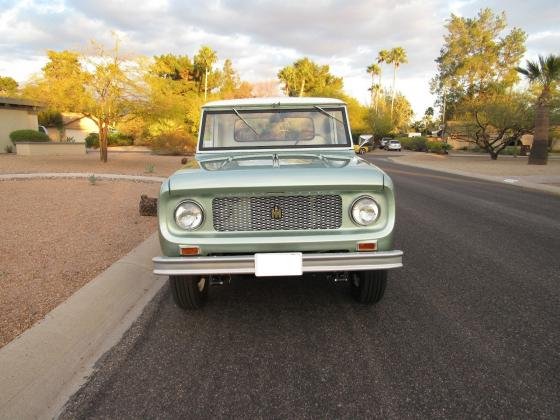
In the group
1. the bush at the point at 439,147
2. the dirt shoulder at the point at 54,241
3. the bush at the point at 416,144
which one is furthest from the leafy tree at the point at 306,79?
the dirt shoulder at the point at 54,241

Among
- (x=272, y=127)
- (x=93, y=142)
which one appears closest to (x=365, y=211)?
(x=272, y=127)

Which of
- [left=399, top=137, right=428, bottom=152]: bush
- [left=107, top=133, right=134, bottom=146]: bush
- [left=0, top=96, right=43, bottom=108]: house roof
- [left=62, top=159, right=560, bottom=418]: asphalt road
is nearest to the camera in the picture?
[left=62, top=159, right=560, bottom=418]: asphalt road

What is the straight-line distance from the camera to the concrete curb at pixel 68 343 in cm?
264

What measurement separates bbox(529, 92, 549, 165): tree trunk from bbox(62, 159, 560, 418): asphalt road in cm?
2635

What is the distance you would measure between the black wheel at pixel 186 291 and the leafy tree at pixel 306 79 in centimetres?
6224

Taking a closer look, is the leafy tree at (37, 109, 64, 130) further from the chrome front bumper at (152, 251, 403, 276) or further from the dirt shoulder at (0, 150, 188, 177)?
the chrome front bumper at (152, 251, 403, 276)

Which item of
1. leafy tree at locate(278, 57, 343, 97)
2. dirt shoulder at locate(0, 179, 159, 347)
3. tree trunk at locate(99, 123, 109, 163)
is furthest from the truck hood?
leafy tree at locate(278, 57, 343, 97)

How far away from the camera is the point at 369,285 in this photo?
3.78 meters

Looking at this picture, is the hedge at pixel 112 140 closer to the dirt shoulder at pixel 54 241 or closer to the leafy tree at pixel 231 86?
the leafy tree at pixel 231 86

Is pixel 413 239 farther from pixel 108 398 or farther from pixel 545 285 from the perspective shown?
pixel 108 398

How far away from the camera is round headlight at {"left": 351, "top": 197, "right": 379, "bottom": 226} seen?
3.28 m

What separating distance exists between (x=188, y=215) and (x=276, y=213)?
2.10 ft

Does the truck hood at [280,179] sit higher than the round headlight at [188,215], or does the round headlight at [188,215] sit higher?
the truck hood at [280,179]

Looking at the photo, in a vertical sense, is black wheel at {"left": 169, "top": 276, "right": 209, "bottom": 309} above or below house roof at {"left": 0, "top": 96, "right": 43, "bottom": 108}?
below
